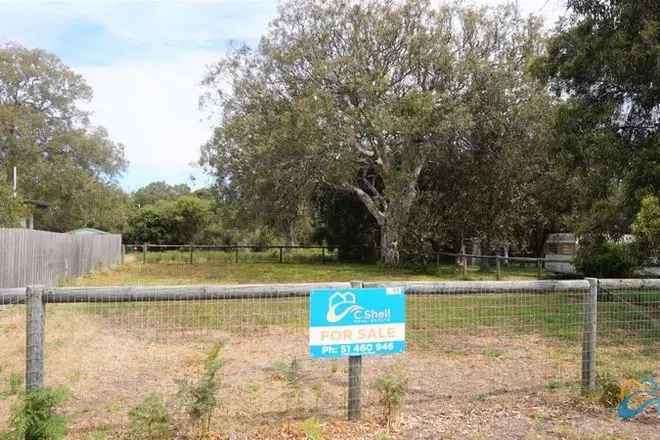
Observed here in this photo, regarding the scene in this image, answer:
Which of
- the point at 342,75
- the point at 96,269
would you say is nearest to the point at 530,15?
the point at 342,75

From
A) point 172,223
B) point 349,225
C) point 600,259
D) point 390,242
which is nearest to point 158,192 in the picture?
point 172,223

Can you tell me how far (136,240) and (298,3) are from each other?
3843 centimetres

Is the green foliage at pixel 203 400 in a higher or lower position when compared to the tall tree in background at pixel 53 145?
lower

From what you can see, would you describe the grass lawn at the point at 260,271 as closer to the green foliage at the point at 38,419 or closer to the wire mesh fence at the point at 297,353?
the wire mesh fence at the point at 297,353

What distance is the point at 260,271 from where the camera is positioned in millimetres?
23094

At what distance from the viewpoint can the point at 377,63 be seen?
78.8 ft

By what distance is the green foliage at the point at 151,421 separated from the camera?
12.7 feet

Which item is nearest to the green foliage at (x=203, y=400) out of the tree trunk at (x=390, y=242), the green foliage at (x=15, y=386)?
the green foliage at (x=15, y=386)

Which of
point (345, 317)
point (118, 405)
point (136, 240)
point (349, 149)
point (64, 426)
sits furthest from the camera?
point (136, 240)

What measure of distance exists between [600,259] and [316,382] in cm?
1117

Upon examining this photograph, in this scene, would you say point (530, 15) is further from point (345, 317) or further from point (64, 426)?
point (64, 426)

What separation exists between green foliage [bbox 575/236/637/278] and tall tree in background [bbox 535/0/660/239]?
1.78 ft

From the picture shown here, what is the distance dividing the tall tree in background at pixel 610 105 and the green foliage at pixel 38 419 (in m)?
10.1

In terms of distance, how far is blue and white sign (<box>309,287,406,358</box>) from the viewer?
435 cm
